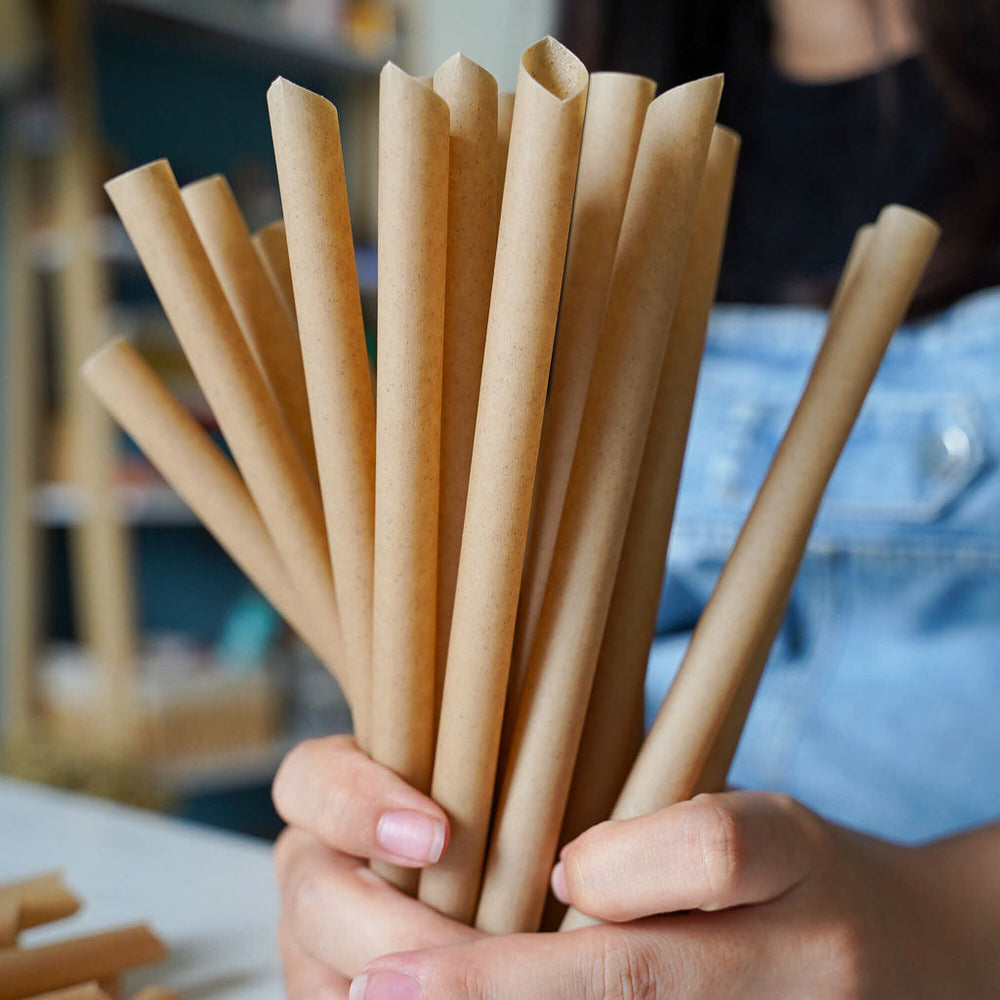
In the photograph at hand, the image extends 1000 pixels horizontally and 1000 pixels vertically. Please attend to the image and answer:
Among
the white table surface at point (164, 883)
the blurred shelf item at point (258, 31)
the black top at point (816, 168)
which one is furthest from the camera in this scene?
the blurred shelf item at point (258, 31)

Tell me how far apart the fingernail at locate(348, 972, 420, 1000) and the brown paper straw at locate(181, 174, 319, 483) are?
0.09 m

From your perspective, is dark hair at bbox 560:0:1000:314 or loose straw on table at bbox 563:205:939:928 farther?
dark hair at bbox 560:0:1000:314

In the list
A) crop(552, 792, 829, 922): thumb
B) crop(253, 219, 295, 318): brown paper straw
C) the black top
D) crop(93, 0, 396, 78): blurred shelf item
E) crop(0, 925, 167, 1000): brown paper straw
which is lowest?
crop(0, 925, 167, 1000): brown paper straw


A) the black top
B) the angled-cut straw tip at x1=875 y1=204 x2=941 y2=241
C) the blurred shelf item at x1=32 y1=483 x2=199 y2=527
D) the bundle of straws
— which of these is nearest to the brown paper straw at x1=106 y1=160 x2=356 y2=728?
the bundle of straws

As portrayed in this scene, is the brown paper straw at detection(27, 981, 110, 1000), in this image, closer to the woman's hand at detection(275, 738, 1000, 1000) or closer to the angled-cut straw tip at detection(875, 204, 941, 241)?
the woman's hand at detection(275, 738, 1000, 1000)

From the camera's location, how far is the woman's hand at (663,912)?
155 millimetres

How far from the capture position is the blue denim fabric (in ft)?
1.34

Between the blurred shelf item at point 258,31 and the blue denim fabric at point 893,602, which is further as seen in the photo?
the blurred shelf item at point 258,31

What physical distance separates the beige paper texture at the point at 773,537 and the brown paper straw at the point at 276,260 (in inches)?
3.8

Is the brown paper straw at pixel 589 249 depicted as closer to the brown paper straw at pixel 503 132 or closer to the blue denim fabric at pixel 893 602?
the brown paper straw at pixel 503 132

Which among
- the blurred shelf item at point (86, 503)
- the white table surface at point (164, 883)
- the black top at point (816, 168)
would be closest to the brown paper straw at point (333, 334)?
the white table surface at point (164, 883)

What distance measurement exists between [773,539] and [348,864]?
0.32 ft

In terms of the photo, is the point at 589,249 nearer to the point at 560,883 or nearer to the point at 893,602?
the point at 560,883

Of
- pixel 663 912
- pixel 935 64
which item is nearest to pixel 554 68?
pixel 663 912
